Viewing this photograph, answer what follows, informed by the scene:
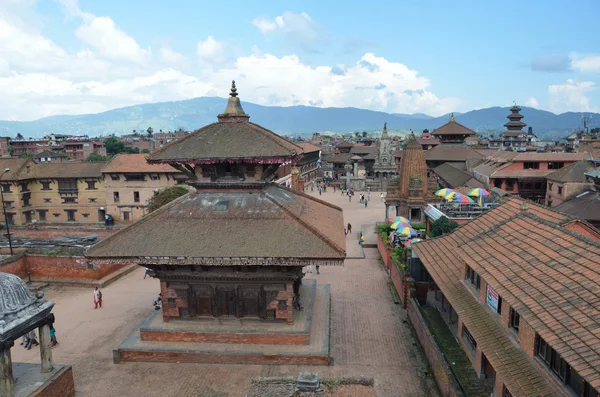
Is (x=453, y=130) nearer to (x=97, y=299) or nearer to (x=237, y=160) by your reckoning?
(x=237, y=160)

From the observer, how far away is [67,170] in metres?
48.2

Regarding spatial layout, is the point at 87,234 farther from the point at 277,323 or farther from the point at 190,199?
the point at 277,323

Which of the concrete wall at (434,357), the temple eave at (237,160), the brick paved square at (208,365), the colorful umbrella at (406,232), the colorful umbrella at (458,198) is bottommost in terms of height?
the brick paved square at (208,365)

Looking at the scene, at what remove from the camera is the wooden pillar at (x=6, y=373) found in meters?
10.7

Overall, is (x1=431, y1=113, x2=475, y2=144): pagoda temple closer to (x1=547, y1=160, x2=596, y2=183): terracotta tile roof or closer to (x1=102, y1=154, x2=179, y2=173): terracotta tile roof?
(x1=547, y1=160, x2=596, y2=183): terracotta tile roof

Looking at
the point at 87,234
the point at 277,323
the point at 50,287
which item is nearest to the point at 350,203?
the point at 87,234

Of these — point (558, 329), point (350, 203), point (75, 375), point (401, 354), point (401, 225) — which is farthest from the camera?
point (350, 203)

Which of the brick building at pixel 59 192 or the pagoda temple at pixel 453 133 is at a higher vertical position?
the pagoda temple at pixel 453 133

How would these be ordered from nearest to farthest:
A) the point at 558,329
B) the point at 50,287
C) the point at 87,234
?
the point at 558,329, the point at 50,287, the point at 87,234

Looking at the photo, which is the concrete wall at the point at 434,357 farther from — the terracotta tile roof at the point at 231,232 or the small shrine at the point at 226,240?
the small shrine at the point at 226,240

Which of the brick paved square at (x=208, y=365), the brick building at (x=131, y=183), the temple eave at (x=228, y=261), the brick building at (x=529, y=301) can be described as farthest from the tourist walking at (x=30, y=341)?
the brick building at (x=131, y=183)

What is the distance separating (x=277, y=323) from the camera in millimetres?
15148

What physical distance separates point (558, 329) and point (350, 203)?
4820cm

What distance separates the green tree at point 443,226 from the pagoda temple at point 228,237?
1170cm
